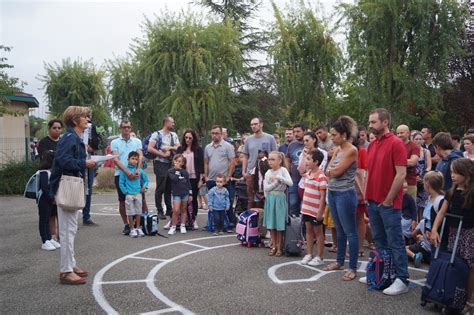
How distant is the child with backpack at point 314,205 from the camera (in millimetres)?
6914

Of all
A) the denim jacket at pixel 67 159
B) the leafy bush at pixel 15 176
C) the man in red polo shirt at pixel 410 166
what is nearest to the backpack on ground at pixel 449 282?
the man in red polo shirt at pixel 410 166

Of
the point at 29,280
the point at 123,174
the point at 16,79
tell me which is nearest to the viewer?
the point at 29,280

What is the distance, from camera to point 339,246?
6574 mm

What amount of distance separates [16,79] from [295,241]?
1516 cm

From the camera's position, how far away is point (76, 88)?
34281 mm

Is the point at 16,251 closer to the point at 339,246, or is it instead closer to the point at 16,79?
the point at 339,246

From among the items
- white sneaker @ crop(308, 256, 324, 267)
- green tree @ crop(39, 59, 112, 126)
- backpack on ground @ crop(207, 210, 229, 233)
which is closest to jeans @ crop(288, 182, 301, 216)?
backpack on ground @ crop(207, 210, 229, 233)

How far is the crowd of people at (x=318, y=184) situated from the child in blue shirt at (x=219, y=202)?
0.8 inches

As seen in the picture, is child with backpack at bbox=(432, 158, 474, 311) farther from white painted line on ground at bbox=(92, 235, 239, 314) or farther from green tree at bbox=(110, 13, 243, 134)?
green tree at bbox=(110, 13, 243, 134)

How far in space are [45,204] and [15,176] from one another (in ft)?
31.8

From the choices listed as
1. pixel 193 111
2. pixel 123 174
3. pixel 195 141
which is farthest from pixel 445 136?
pixel 193 111

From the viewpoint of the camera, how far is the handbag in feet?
19.2

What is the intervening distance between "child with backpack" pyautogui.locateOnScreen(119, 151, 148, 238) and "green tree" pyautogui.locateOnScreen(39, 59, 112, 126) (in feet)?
87.3

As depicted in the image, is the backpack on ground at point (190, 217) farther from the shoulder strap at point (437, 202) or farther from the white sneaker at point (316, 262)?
the shoulder strap at point (437, 202)
